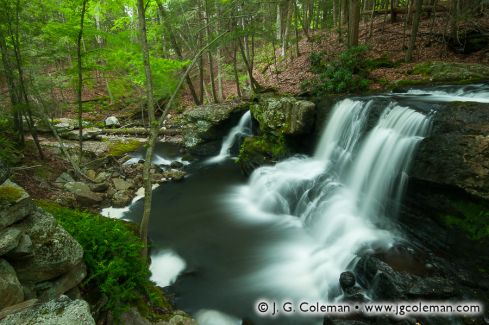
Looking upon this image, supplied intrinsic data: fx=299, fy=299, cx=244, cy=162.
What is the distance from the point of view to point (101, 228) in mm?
4688

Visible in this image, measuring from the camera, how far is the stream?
6.11 m

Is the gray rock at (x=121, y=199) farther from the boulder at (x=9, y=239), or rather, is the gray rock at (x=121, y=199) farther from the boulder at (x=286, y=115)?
the boulder at (x=9, y=239)

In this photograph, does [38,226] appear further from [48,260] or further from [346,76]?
[346,76]

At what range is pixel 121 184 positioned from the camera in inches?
398

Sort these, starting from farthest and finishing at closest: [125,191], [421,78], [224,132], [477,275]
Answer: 1. [224,132]
2. [421,78]
3. [125,191]
4. [477,275]

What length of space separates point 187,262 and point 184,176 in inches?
214

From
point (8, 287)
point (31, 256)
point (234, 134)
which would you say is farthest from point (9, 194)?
point (234, 134)

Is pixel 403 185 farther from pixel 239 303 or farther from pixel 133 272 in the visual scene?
pixel 133 272

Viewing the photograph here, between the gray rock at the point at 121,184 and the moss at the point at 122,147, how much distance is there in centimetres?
277

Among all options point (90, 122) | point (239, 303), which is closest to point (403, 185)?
point (239, 303)

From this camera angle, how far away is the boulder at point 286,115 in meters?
10.5

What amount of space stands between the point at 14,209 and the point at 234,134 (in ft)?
38.4

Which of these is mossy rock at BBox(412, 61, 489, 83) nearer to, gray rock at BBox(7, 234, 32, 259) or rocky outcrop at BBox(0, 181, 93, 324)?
rocky outcrop at BBox(0, 181, 93, 324)

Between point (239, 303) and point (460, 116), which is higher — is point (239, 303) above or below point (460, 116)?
below
